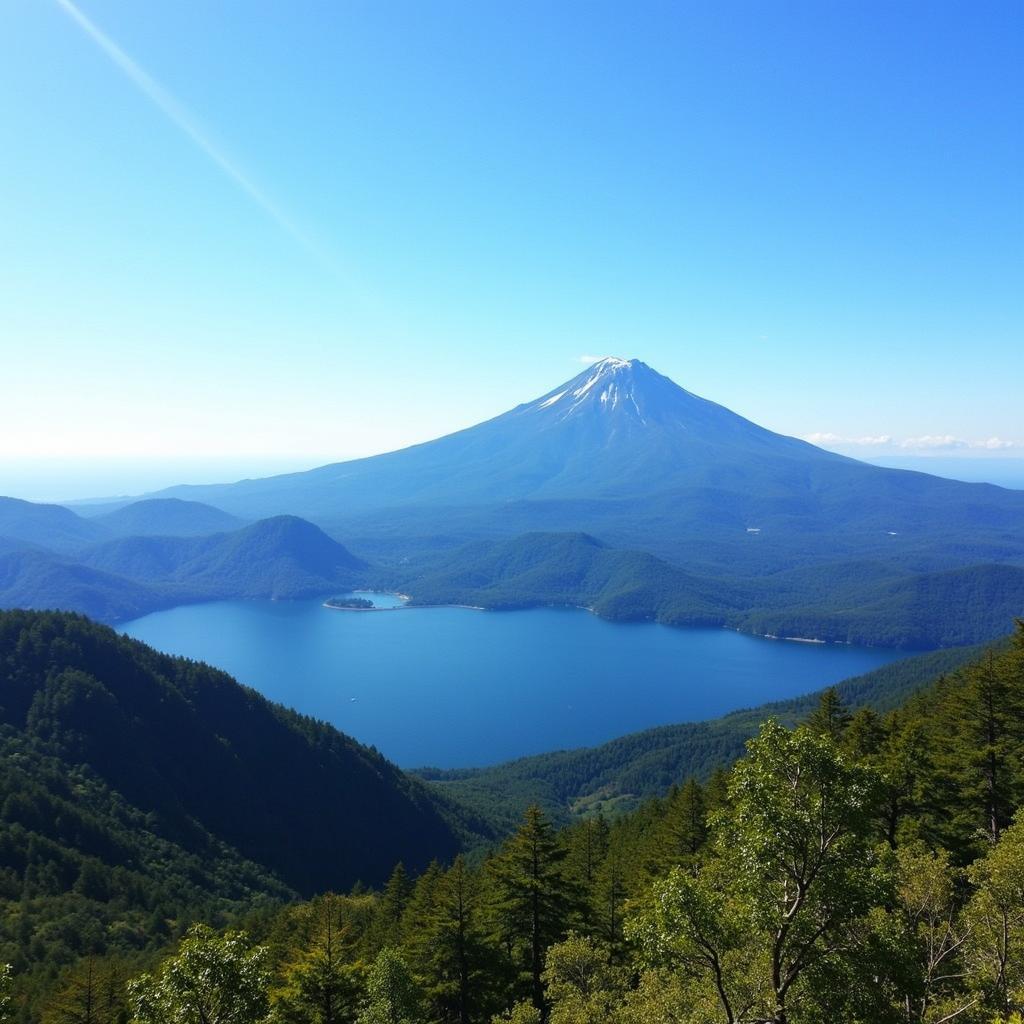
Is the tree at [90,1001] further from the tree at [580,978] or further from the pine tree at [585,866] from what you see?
the pine tree at [585,866]

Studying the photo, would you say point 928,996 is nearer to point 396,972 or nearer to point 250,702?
point 396,972

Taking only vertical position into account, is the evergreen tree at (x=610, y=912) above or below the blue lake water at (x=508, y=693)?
above

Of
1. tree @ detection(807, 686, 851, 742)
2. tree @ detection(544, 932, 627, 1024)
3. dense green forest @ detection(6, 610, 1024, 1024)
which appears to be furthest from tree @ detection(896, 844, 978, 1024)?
tree @ detection(807, 686, 851, 742)

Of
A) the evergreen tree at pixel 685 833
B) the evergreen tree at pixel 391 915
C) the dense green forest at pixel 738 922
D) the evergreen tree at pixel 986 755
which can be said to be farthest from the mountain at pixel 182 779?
the evergreen tree at pixel 986 755

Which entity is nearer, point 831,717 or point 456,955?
point 456,955

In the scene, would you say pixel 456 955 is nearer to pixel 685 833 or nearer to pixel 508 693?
pixel 685 833

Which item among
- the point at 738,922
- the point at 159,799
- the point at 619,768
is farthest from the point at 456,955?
the point at 619,768

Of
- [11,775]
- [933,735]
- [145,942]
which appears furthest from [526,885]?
[11,775]
